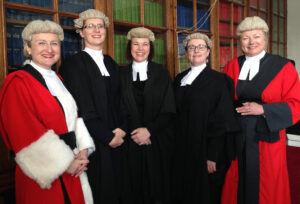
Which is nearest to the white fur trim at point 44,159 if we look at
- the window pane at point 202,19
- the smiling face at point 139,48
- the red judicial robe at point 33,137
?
the red judicial robe at point 33,137

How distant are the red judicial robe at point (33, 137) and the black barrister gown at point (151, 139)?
0.67 m

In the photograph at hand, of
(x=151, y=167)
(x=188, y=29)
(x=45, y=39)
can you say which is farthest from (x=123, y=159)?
(x=188, y=29)

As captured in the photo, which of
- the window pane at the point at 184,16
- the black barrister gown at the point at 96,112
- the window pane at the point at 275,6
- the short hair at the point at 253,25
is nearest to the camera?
the black barrister gown at the point at 96,112

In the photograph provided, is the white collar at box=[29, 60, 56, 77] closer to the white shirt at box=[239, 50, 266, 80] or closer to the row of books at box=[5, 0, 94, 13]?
the row of books at box=[5, 0, 94, 13]

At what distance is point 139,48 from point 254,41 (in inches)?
35.5

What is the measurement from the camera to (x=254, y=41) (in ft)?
6.68

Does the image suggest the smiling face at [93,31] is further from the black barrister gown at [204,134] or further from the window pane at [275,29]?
the window pane at [275,29]

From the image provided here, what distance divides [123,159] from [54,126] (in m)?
0.72

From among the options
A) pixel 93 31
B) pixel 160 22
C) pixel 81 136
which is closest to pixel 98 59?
pixel 93 31

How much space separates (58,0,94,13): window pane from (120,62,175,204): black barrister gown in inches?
26.7

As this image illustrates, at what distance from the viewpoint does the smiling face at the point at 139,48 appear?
2031mm

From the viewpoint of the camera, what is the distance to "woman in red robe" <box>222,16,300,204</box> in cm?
191

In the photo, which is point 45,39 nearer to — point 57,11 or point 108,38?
point 57,11

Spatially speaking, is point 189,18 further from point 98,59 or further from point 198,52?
point 98,59
